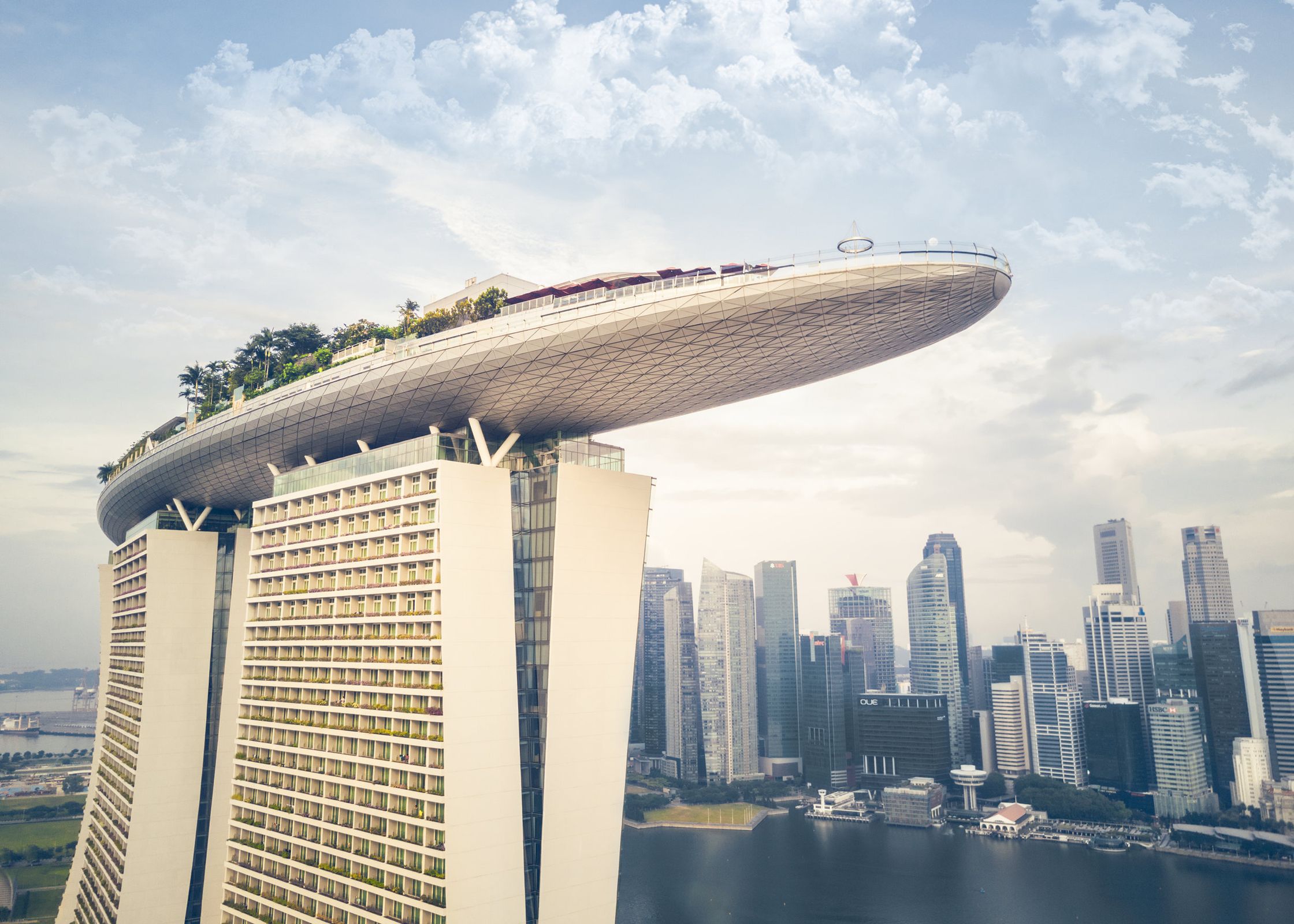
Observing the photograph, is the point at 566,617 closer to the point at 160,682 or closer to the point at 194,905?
the point at 160,682

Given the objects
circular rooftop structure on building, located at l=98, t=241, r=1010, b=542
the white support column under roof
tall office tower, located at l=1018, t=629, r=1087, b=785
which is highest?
circular rooftop structure on building, located at l=98, t=241, r=1010, b=542

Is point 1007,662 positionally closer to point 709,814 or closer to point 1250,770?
point 1250,770

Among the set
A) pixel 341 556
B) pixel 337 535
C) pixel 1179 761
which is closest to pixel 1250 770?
pixel 1179 761

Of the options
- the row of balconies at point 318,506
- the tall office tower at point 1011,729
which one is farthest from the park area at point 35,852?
the tall office tower at point 1011,729

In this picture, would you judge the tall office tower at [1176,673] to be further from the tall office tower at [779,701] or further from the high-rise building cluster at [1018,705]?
the tall office tower at [779,701]

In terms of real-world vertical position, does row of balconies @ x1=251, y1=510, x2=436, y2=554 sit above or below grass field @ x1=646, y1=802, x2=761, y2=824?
above

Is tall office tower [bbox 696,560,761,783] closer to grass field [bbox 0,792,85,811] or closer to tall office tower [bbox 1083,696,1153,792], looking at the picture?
tall office tower [bbox 1083,696,1153,792]

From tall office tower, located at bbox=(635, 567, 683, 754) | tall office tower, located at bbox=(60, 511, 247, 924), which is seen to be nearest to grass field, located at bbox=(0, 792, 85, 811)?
tall office tower, located at bbox=(60, 511, 247, 924)
